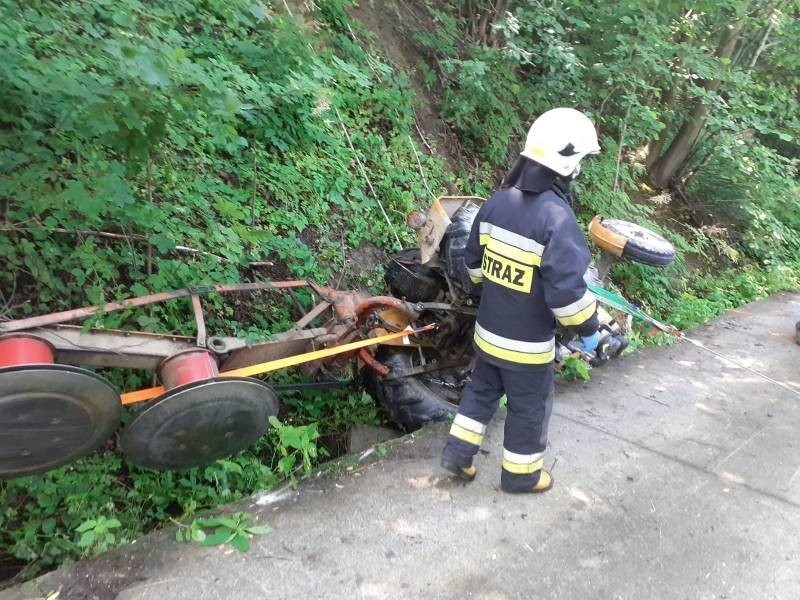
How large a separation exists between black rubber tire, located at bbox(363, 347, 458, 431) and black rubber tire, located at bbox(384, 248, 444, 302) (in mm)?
401

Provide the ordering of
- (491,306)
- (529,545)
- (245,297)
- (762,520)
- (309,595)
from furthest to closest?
(245,297)
(762,520)
(491,306)
(529,545)
(309,595)

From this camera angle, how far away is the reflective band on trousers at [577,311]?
2.80 metres

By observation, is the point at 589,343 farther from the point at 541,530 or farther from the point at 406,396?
the point at 541,530

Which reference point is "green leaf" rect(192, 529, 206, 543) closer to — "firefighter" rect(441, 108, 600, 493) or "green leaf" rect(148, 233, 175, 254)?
"firefighter" rect(441, 108, 600, 493)

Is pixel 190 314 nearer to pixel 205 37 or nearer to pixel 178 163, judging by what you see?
pixel 178 163

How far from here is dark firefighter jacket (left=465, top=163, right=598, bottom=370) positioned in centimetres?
277

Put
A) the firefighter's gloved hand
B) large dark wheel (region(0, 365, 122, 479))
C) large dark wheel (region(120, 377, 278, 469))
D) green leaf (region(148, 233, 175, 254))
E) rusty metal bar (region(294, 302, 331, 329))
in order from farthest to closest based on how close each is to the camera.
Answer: the firefighter's gloved hand < rusty metal bar (region(294, 302, 331, 329)) < green leaf (region(148, 233, 175, 254)) < large dark wheel (region(120, 377, 278, 469)) < large dark wheel (region(0, 365, 122, 479))

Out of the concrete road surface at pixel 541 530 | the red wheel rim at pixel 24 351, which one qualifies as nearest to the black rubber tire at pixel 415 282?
the concrete road surface at pixel 541 530

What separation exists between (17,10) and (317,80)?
2.16 m

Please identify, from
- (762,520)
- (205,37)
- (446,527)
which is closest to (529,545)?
(446,527)

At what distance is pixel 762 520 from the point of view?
3.37 meters

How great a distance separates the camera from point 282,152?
195 inches

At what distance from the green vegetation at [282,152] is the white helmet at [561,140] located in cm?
139

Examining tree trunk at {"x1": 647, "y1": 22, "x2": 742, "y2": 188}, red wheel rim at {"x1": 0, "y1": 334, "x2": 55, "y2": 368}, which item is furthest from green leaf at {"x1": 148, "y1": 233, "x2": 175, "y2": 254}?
tree trunk at {"x1": 647, "y1": 22, "x2": 742, "y2": 188}
